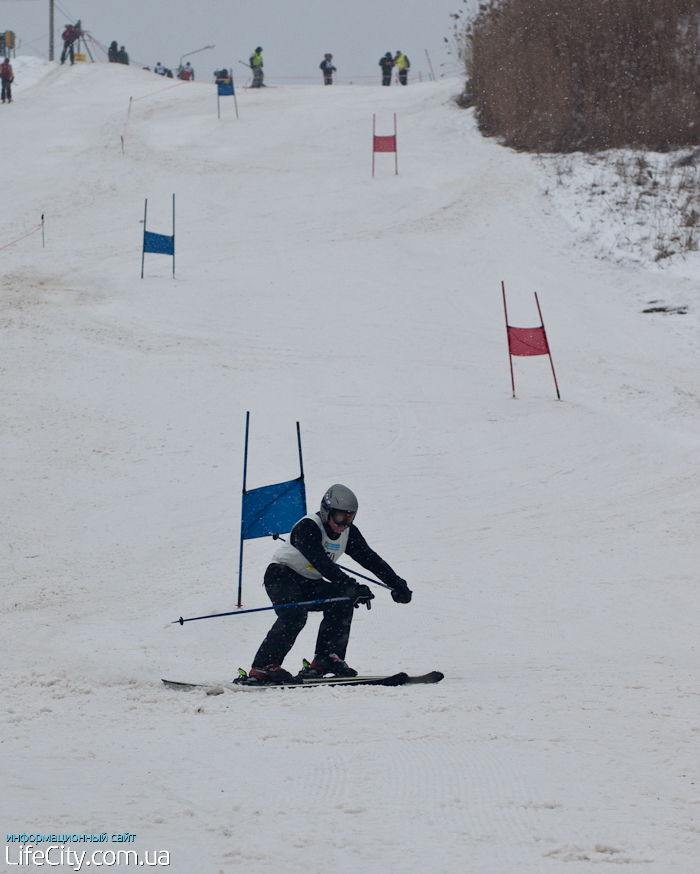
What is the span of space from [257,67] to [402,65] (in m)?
6.03

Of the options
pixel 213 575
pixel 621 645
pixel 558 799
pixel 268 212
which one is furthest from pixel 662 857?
pixel 268 212

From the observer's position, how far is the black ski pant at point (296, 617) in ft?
18.7

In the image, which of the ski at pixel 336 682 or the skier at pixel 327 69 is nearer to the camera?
the ski at pixel 336 682

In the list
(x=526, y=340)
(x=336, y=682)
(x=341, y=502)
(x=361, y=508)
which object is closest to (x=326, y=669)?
(x=336, y=682)

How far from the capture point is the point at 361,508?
31.1ft

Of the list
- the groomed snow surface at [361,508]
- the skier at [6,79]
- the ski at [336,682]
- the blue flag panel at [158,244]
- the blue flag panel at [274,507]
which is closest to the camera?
the groomed snow surface at [361,508]

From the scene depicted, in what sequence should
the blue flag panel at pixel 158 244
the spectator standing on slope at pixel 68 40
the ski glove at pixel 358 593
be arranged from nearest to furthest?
the ski glove at pixel 358 593 → the blue flag panel at pixel 158 244 → the spectator standing on slope at pixel 68 40

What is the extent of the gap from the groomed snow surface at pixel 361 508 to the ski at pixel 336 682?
0.43 ft

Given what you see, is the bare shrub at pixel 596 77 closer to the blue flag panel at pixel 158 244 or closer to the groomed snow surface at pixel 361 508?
the groomed snow surface at pixel 361 508

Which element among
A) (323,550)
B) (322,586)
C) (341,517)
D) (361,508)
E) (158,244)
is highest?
(158,244)

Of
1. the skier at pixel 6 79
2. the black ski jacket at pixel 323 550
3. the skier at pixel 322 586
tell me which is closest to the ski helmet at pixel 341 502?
the skier at pixel 322 586

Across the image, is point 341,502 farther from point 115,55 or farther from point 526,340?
point 115,55

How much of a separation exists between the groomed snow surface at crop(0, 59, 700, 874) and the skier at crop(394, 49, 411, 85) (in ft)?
38.2

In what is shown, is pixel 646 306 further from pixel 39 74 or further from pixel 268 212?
pixel 39 74
